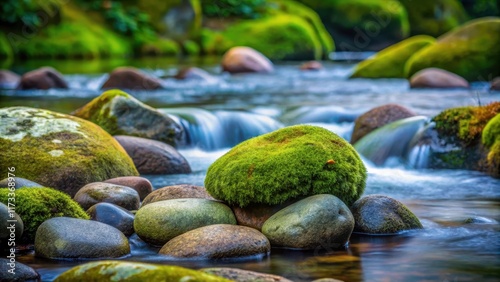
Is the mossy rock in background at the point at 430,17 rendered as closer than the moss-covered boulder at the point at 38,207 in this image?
No

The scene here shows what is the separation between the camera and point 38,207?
631 cm

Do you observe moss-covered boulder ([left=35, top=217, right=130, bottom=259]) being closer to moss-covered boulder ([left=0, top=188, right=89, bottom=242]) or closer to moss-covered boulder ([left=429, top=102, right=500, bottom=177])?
moss-covered boulder ([left=0, top=188, right=89, bottom=242])

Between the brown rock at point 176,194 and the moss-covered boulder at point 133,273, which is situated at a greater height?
the moss-covered boulder at point 133,273

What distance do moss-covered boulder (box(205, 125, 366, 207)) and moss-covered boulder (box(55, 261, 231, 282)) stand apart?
2014 mm

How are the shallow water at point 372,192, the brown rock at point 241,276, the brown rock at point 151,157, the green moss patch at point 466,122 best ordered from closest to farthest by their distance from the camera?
the brown rock at point 241,276
the shallow water at point 372,192
the brown rock at point 151,157
the green moss patch at point 466,122

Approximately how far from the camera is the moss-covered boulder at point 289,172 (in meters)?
6.44

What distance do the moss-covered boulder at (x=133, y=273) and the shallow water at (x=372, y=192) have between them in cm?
88

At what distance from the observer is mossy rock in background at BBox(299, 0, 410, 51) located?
42.0m

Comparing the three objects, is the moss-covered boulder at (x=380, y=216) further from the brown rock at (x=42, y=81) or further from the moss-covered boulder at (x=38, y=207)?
the brown rock at (x=42, y=81)

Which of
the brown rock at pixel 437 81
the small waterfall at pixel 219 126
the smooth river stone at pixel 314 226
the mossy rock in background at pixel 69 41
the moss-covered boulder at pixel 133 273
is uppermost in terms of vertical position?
the moss-covered boulder at pixel 133 273

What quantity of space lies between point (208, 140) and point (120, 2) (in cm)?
2387

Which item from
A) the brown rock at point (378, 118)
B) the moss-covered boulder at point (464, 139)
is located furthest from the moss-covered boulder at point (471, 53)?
the moss-covered boulder at point (464, 139)

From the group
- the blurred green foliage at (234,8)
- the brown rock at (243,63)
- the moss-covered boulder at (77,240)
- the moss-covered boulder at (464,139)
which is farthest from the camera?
the blurred green foliage at (234,8)

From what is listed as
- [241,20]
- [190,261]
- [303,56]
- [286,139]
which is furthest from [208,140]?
[241,20]
